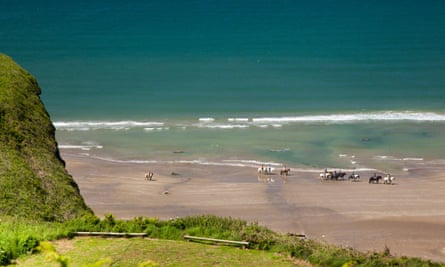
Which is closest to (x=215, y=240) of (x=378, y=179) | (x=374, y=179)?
(x=374, y=179)

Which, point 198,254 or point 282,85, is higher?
point 282,85

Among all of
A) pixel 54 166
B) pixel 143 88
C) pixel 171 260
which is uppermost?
pixel 143 88

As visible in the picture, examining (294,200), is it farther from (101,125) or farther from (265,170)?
(101,125)

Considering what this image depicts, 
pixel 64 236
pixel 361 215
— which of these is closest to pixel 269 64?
pixel 361 215

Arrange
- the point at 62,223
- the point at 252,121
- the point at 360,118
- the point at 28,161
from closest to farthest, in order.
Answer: the point at 62,223 → the point at 28,161 → the point at 252,121 → the point at 360,118

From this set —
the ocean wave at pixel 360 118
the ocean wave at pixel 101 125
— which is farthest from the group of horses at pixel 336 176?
the ocean wave at pixel 101 125

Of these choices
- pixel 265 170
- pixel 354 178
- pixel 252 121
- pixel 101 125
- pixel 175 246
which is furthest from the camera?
pixel 252 121

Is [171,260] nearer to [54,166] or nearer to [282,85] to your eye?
[54,166]
